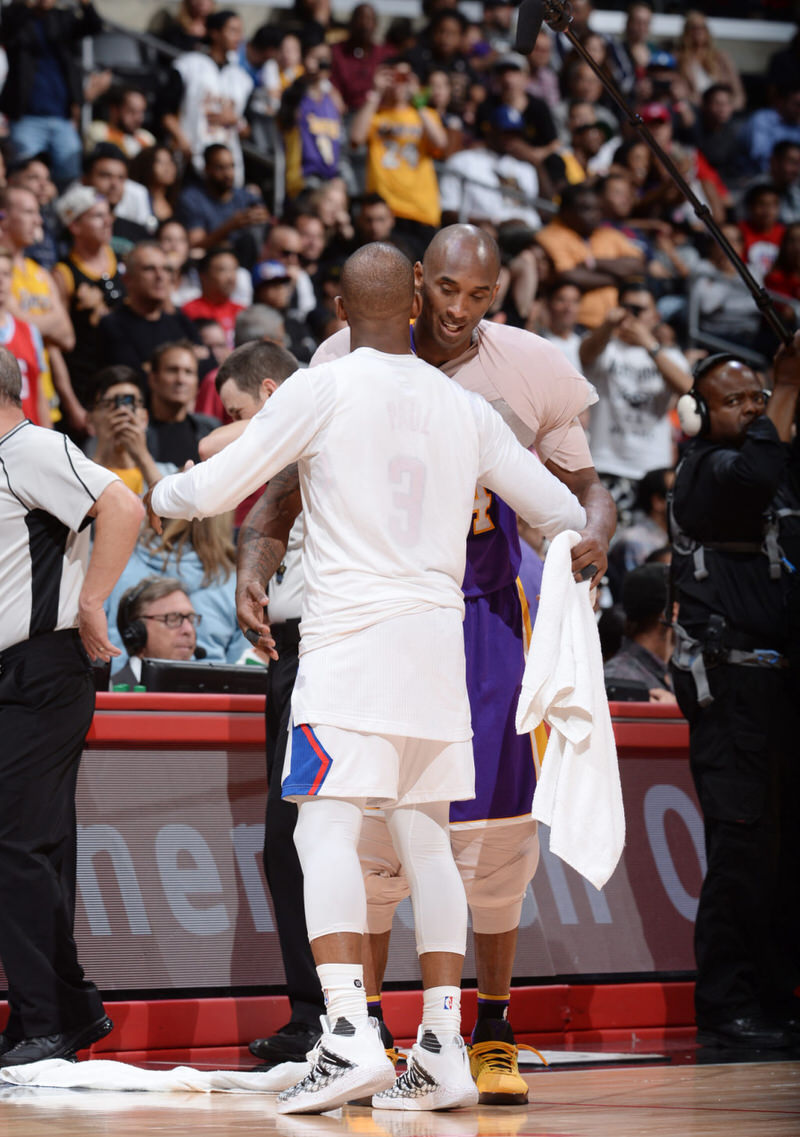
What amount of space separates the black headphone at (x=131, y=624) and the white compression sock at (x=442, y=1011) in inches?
103

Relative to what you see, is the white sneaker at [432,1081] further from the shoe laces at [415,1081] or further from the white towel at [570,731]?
the white towel at [570,731]

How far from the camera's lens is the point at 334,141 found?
13.2 meters

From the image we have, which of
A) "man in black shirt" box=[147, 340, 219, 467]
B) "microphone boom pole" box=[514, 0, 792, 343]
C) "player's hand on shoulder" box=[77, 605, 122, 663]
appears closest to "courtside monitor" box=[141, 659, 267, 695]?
"player's hand on shoulder" box=[77, 605, 122, 663]

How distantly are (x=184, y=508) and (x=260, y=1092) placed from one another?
1568mm

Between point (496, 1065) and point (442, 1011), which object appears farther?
point (496, 1065)

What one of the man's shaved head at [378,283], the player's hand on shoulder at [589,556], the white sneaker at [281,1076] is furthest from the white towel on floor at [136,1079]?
the man's shaved head at [378,283]

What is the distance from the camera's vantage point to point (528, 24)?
455 cm

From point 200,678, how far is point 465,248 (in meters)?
1.97

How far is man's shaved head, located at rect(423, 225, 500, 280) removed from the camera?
4027 mm

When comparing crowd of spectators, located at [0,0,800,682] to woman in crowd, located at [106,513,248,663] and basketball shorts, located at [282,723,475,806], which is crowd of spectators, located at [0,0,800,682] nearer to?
woman in crowd, located at [106,513,248,663]

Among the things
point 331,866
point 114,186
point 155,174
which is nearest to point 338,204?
point 155,174

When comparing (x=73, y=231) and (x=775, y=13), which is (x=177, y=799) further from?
(x=775, y=13)

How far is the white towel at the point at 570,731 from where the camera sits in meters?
3.95

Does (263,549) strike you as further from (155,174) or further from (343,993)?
(155,174)
